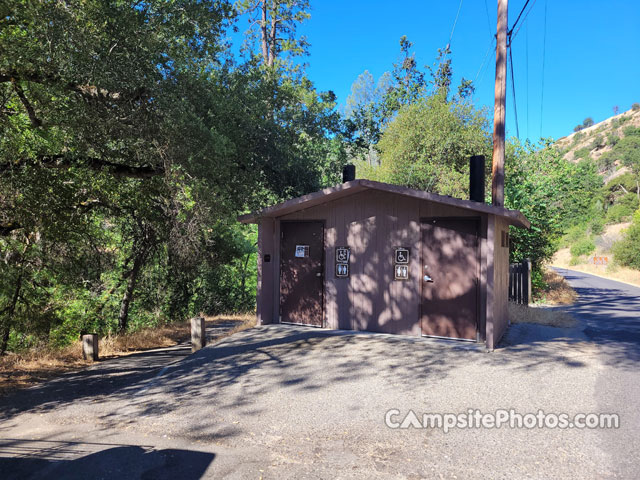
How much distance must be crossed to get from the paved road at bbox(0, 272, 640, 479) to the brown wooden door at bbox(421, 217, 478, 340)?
560mm

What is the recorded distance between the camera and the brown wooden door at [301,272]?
372 inches

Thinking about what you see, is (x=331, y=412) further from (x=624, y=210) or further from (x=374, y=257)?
(x=624, y=210)

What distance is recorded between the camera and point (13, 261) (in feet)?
26.5

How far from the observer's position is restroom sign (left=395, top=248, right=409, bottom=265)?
8.55 m

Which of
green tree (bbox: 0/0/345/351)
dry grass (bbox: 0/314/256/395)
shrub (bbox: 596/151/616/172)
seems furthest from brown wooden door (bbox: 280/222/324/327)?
shrub (bbox: 596/151/616/172)

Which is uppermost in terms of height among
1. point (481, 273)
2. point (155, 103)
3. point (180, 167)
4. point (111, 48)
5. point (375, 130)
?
point (375, 130)

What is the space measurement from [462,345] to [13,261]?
8.67 m

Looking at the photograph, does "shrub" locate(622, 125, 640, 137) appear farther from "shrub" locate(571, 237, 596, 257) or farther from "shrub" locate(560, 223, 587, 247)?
"shrub" locate(571, 237, 596, 257)

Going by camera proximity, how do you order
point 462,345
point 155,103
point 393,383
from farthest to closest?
point 155,103 → point 462,345 → point 393,383

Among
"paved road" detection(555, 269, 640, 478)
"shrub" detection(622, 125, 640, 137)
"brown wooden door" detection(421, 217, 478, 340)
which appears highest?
"shrub" detection(622, 125, 640, 137)

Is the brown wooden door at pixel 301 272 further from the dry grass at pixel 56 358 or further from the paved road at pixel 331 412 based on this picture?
the paved road at pixel 331 412

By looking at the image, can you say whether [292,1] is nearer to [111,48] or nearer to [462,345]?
[111,48]

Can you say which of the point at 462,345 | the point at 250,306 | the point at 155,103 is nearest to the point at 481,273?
the point at 462,345

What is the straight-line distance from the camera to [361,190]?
29.5 feet
